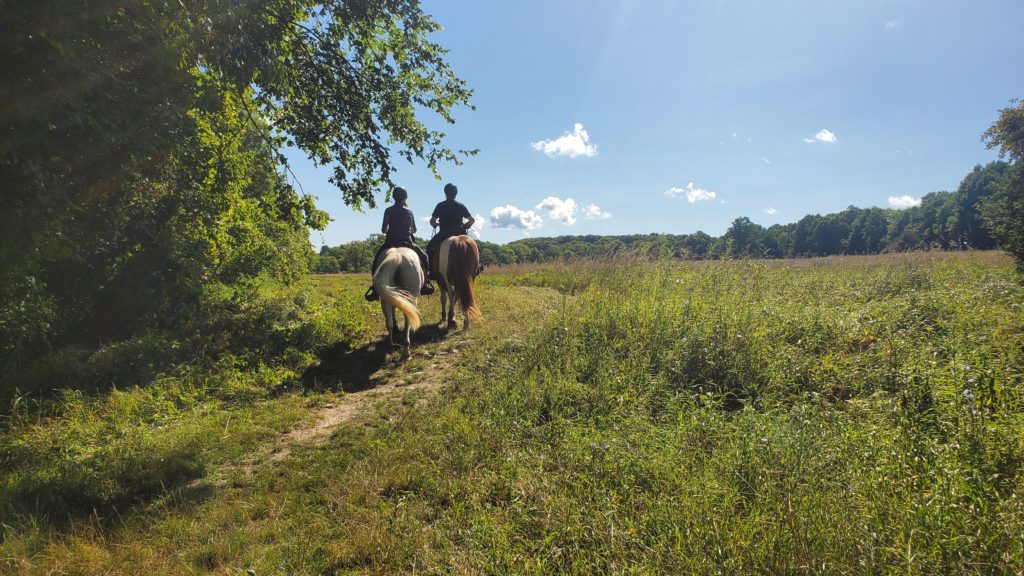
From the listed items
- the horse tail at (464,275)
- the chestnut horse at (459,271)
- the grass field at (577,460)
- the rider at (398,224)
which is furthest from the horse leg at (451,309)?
the grass field at (577,460)

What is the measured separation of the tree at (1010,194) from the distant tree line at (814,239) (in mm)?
187

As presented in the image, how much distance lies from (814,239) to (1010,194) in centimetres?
7178

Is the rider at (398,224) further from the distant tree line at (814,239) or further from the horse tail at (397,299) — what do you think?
the distant tree line at (814,239)

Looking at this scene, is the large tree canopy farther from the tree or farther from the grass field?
the tree

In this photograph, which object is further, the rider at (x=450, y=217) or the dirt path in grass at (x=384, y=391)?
the rider at (x=450, y=217)

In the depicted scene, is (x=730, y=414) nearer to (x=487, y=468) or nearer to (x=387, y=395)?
(x=487, y=468)

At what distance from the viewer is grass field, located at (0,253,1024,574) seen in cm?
190

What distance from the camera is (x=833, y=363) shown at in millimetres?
4078

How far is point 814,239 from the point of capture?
239 ft

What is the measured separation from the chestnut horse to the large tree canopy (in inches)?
66.7

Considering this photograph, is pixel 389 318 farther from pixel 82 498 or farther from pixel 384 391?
pixel 82 498

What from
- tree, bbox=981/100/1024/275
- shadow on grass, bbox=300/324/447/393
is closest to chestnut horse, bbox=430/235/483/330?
shadow on grass, bbox=300/324/447/393

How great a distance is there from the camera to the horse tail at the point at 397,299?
5781mm

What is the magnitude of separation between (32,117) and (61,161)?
883mm
